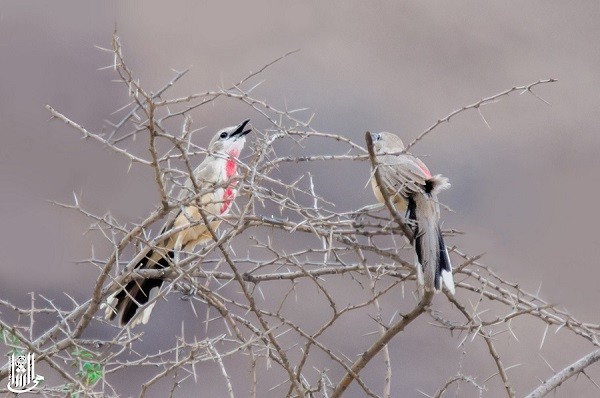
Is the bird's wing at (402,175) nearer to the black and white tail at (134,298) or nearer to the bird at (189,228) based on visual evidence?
the bird at (189,228)

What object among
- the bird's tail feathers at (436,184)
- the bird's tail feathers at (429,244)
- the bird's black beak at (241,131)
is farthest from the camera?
the bird's black beak at (241,131)

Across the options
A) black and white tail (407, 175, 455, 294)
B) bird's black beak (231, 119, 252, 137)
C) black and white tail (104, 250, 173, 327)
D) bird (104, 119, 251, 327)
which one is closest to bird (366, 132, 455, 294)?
black and white tail (407, 175, 455, 294)

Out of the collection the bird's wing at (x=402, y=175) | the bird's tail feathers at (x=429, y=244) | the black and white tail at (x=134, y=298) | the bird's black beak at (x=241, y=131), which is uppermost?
the bird's black beak at (x=241, y=131)

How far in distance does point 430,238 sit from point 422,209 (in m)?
0.12

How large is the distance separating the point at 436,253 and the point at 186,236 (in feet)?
3.86

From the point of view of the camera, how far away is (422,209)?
2.19 meters

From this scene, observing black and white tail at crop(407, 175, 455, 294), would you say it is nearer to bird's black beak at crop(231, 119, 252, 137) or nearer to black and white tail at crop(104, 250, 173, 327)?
black and white tail at crop(104, 250, 173, 327)

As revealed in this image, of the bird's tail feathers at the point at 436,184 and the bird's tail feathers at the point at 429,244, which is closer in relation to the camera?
the bird's tail feathers at the point at 429,244


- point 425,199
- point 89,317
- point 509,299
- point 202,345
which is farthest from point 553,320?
point 89,317

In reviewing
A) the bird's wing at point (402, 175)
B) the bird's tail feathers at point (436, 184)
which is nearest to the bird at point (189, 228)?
the bird's wing at point (402, 175)

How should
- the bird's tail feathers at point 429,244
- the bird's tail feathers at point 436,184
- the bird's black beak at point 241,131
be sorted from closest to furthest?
the bird's tail feathers at point 429,244 → the bird's tail feathers at point 436,184 → the bird's black beak at point 241,131

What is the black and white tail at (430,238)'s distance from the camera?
1994 mm

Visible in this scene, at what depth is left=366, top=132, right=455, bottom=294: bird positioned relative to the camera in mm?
2004

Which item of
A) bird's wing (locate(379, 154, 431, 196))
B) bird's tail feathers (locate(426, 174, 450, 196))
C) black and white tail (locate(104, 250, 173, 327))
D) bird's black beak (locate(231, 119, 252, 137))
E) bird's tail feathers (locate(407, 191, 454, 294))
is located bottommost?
bird's tail feathers (locate(407, 191, 454, 294))
